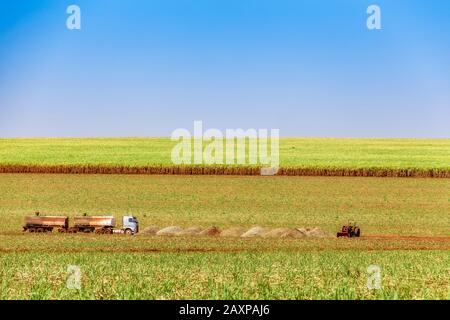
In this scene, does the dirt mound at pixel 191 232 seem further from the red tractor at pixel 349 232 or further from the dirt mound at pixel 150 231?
the red tractor at pixel 349 232

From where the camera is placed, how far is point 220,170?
7756 centimetres

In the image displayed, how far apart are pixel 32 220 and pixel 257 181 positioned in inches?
1169

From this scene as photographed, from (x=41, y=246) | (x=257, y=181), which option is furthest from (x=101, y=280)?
(x=257, y=181)

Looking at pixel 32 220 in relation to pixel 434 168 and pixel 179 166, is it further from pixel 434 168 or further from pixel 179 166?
pixel 434 168

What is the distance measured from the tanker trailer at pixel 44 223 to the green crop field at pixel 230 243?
1151 mm

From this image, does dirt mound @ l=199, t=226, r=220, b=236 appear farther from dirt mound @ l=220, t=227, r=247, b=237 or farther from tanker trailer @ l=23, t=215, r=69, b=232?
tanker trailer @ l=23, t=215, r=69, b=232

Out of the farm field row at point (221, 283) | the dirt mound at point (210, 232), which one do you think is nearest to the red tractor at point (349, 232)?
the dirt mound at point (210, 232)

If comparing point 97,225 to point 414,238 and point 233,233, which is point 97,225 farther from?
point 414,238

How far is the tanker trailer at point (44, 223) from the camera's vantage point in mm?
45938

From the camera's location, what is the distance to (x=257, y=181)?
71.3 m

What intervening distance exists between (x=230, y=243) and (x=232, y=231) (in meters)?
6.60

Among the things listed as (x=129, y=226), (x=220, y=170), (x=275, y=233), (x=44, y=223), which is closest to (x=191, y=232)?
(x=129, y=226)

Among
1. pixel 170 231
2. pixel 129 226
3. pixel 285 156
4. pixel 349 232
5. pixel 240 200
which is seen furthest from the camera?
pixel 285 156
